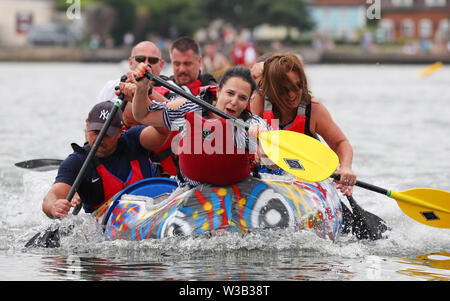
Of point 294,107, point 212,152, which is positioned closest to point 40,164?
point 294,107

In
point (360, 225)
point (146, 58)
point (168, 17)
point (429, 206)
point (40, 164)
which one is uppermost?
point (168, 17)

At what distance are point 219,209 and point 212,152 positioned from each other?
44cm

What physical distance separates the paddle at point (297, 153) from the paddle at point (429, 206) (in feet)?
4.02

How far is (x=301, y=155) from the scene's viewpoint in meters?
6.56

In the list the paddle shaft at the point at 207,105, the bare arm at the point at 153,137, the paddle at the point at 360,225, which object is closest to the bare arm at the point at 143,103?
the paddle shaft at the point at 207,105

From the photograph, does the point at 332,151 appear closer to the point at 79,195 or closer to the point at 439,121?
the point at 79,195

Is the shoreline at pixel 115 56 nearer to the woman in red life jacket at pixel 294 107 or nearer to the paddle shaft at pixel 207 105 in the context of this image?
the woman in red life jacket at pixel 294 107

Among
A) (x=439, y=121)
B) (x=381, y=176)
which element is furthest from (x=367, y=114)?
(x=381, y=176)

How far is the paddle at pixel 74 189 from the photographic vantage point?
6.68 m

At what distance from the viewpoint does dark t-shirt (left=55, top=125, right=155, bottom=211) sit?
6.89 m

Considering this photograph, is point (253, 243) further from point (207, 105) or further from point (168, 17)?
point (168, 17)

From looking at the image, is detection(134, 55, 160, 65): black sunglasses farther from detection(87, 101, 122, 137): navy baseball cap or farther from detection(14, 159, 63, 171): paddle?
detection(14, 159, 63, 171): paddle

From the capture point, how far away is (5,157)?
1291 cm
